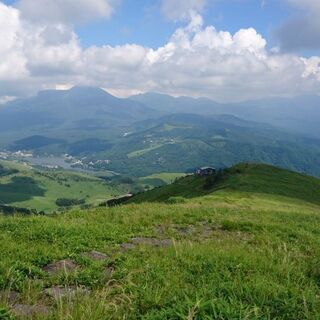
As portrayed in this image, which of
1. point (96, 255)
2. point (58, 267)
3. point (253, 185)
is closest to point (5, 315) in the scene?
point (58, 267)

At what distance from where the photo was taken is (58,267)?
1194cm

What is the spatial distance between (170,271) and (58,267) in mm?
3253

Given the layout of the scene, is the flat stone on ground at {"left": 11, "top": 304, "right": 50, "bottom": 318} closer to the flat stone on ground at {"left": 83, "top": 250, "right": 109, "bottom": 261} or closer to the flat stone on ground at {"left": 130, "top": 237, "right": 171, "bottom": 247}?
the flat stone on ground at {"left": 83, "top": 250, "right": 109, "bottom": 261}

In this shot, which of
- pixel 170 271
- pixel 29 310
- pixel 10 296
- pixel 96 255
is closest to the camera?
pixel 29 310

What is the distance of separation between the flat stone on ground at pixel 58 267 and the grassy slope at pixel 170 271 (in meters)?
0.22

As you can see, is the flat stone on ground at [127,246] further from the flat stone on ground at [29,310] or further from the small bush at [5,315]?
the small bush at [5,315]

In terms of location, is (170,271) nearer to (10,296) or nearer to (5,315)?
(10,296)

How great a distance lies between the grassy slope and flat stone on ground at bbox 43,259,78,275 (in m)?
0.22

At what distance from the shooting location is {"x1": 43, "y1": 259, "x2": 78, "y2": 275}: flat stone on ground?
11.5 meters

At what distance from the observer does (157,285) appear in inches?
374

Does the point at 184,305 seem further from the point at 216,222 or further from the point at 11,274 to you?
the point at 216,222

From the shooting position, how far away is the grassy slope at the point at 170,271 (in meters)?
7.73

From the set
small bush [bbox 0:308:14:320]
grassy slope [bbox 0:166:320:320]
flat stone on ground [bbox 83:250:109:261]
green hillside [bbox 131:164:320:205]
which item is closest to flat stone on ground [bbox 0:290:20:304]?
grassy slope [bbox 0:166:320:320]

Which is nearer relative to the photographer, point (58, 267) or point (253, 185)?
point (58, 267)
